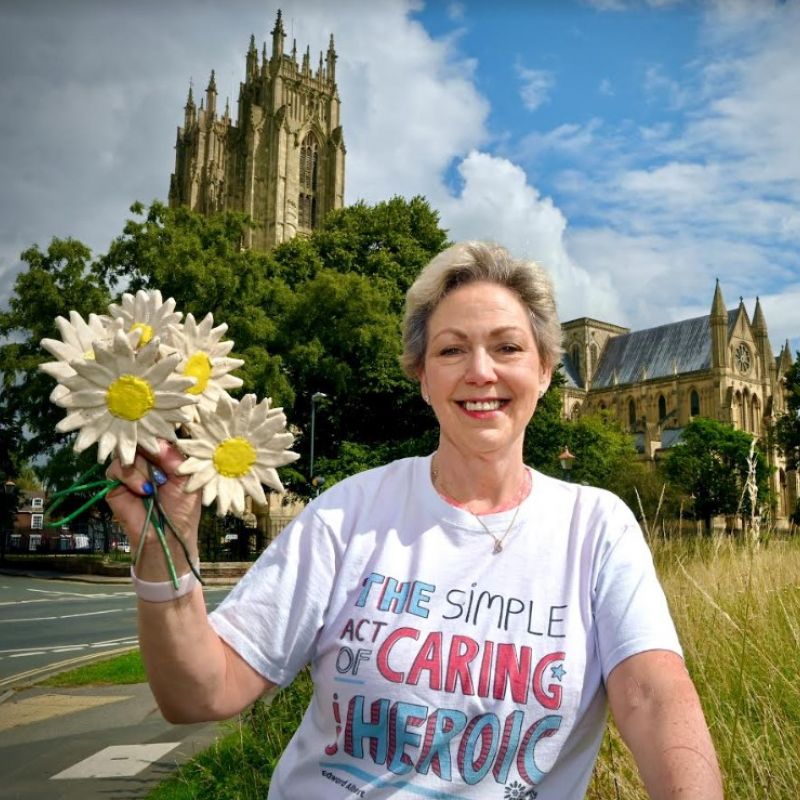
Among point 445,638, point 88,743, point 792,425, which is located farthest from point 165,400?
point 792,425

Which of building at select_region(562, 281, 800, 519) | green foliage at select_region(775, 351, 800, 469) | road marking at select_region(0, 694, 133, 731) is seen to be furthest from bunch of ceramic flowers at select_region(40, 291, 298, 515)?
building at select_region(562, 281, 800, 519)

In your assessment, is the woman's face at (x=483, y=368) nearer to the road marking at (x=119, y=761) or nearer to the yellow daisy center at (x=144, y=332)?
the yellow daisy center at (x=144, y=332)

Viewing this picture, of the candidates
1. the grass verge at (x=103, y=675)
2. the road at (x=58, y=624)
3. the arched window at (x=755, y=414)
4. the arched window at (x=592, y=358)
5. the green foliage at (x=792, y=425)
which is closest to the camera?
the grass verge at (x=103, y=675)

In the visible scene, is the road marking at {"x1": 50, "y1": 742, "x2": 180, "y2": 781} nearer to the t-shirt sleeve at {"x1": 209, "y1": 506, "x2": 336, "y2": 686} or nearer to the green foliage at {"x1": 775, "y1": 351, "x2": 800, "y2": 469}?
the t-shirt sleeve at {"x1": 209, "y1": 506, "x2": 336, "y2": 686}

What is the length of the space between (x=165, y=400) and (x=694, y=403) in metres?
81.1

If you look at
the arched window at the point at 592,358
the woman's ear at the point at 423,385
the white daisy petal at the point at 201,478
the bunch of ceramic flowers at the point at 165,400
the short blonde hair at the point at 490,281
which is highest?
the arched window at the point at 592,358

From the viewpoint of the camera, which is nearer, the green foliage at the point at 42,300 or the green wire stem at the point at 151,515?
the green wire stem at the point at 151,515

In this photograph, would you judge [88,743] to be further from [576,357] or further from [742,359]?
[576,357]

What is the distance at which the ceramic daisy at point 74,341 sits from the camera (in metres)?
1.35

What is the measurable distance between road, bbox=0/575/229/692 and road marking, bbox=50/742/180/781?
12.1 feet

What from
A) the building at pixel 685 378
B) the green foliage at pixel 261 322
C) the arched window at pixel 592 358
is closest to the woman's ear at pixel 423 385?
the green foliage at pixel 261 322

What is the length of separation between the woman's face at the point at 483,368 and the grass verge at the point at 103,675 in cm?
738

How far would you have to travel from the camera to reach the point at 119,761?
212 inches

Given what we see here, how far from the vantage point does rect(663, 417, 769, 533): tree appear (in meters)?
47.8
